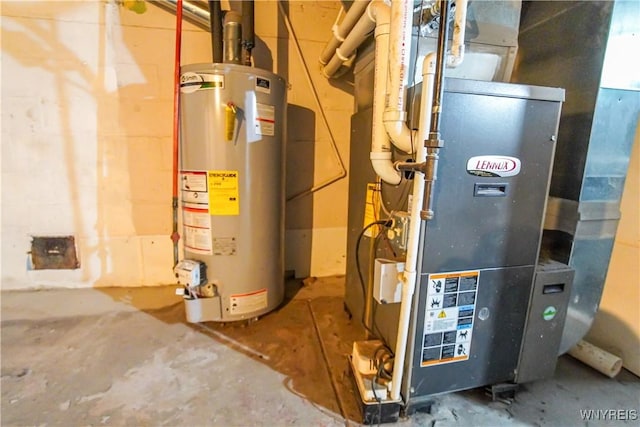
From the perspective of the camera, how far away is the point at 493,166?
1.03 metres

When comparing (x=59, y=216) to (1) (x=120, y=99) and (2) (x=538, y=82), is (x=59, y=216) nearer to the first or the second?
(1) (x=120, y=99)

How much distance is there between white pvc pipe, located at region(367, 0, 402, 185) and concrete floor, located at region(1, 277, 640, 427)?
90 centimetres

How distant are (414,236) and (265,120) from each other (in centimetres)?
100

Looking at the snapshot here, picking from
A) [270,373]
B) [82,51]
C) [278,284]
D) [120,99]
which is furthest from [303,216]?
[82,51]

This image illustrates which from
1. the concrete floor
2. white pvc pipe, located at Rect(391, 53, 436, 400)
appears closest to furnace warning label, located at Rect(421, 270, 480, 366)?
white pvc pipe, located at Rect(391, 53, 436, 400)

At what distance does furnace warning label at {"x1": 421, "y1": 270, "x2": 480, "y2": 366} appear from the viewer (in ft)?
3.51

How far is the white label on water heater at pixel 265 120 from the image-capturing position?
5.10 ft

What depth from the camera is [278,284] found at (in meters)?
1.86

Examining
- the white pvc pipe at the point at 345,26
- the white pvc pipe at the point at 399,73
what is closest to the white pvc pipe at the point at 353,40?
the white pvc pipe at the point at 345,26

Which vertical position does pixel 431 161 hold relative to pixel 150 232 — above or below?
above

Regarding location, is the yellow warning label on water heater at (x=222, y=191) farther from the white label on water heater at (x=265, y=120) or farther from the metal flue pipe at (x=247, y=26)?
the metal flue pipe at (x=247, y=26)

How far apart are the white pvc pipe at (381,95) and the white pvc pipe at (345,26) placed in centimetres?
26

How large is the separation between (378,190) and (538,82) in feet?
2.95

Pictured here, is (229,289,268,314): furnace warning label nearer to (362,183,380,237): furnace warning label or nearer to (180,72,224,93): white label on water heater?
(362,183,380,237): furnace warning label
